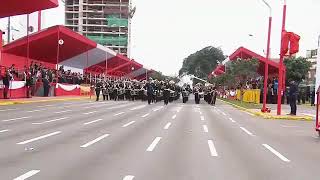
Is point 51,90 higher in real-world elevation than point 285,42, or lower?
lower

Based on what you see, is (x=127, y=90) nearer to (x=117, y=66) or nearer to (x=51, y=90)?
(x=51, y=90)

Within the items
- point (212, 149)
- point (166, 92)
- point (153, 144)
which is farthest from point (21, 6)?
point (212, 149)

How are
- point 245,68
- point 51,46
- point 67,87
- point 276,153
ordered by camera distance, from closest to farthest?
point 276,153
point 245,68
point 67,87
point 51,46

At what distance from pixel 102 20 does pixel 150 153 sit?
6636 inches

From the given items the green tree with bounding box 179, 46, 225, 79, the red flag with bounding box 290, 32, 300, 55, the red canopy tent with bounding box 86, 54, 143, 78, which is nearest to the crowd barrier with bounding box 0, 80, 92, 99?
the red canopy tent with bounding box 86, 54, 143, 78

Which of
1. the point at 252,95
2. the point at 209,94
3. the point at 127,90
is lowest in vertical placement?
the point at 252,95

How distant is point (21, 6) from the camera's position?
38.5m

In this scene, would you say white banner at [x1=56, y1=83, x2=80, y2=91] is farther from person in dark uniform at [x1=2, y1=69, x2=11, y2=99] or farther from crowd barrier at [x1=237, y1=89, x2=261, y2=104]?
crowd barrier at [x1=237, y1=89, x2=261, y2=104]

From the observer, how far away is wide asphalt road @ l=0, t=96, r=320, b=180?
9.80 meters

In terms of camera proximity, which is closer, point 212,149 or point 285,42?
point 212,149

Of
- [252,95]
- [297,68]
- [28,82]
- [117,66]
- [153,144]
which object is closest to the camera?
[153,144]

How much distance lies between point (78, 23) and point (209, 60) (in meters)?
44.4

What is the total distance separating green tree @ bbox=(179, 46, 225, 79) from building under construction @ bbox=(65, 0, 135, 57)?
73.8 ft

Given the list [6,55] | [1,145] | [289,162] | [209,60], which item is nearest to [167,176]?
[289,162]
